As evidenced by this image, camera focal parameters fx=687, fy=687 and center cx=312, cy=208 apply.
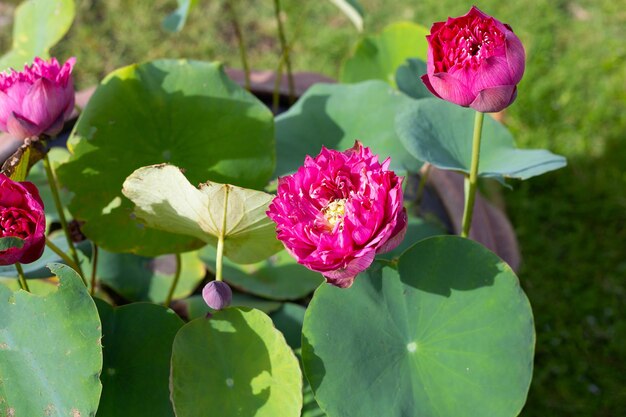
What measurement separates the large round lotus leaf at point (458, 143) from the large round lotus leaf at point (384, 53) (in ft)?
0.91

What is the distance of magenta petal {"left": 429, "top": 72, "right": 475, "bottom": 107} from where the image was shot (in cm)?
67

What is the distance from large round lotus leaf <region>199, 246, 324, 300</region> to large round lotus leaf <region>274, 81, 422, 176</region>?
0.52 ft

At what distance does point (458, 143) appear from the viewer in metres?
0.94

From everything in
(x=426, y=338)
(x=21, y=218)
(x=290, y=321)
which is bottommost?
(x=290, y=321)

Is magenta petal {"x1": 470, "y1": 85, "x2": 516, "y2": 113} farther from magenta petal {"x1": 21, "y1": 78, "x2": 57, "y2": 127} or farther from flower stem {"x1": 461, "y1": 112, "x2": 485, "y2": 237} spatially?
magenta petal {"x1": 21, "y1": 78, "x2": 57, "y2": 127}

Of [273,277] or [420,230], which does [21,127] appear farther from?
[420,230]

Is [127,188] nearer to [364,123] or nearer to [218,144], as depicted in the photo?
[218,144]

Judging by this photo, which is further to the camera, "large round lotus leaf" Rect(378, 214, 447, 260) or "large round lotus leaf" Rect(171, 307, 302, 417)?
"large round lotus leaf" Rect(378, 214, 447, 260)

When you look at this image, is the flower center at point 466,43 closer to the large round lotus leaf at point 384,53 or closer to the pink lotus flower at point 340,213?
the pink lotus flower at point 340,213

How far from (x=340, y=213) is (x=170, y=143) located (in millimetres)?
363

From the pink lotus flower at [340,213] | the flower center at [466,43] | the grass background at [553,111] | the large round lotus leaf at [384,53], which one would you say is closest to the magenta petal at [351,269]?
the pink lotus flower at [340,213]

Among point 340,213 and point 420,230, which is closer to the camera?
point 340,213

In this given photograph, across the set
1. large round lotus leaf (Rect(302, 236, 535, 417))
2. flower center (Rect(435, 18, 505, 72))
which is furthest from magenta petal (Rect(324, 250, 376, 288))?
flower center (Rect(435, 18, 505, 72))

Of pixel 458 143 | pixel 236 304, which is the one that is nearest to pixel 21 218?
pixel 236 304
